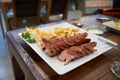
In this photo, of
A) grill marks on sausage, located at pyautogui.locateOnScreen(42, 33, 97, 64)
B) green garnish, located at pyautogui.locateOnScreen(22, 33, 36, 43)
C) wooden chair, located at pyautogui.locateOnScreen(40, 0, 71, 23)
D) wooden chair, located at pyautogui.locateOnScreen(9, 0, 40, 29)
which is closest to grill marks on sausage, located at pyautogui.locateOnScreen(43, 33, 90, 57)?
grill marks on sausage, located at pyautogui.locateOnScreen(42, 33, 97, 64)

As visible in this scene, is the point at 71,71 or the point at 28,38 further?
the point at 28,38

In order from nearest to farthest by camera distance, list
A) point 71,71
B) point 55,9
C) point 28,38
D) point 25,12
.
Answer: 1. point 71,71
2. point 28,38
3. point 25,12
4. point 55,9

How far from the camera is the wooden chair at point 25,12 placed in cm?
181

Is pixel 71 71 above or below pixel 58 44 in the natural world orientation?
below

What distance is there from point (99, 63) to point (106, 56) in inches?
3.5

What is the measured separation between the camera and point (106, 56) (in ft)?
2.37

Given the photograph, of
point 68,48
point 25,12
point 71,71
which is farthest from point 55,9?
point 71,71

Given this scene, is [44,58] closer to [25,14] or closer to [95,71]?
[95,71]

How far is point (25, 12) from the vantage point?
6.34 ft

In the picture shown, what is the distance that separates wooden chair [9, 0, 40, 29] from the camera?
5.94 feet

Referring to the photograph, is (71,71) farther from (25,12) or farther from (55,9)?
(55,9)

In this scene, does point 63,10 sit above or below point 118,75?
above

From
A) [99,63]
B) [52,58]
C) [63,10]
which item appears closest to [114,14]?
[63,10]

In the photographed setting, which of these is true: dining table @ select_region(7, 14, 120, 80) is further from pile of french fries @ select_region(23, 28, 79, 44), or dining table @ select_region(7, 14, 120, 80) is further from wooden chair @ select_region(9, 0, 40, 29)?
wooden chair @ select_region(9, 0, 40, 29)
